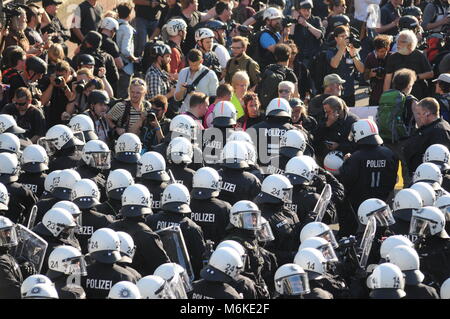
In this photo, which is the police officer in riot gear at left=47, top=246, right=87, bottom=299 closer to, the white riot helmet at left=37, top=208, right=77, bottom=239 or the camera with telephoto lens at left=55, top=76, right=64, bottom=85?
the white riot helmet at left=37, top=208, right=77, bottom=239

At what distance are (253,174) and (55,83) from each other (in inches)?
157

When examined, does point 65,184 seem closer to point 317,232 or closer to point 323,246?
point 317,232

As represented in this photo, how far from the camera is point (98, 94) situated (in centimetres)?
1641

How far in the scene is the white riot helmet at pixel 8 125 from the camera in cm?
1584

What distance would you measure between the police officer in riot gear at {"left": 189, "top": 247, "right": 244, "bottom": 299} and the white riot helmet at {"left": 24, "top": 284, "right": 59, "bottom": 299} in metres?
1.35

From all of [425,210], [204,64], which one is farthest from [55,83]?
[425,210]

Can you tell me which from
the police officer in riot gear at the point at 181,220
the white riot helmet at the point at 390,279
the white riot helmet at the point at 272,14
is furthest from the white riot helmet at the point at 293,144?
the white riot helmet at the point at 272,14

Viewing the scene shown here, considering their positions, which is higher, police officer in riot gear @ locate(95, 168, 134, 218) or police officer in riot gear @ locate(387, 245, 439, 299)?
police officer in riot gear @ locate(387, 245, 439, 299)

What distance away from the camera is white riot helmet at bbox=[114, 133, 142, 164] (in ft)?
49.0

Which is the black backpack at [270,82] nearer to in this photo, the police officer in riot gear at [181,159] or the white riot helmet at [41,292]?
the police officer in riot gear at [181,159]

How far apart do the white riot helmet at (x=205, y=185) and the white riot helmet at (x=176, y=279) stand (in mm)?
2158

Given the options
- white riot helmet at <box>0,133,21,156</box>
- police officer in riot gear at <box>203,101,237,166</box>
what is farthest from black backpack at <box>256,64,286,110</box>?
white riot helmet at <box>0,133,21,156</box>

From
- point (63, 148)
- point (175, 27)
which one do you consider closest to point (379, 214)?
point (63, 148)
